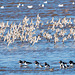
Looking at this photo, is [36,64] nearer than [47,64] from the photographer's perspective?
No

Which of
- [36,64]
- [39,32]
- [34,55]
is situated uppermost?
[39,32]

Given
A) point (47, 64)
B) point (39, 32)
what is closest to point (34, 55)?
point (47, 64)

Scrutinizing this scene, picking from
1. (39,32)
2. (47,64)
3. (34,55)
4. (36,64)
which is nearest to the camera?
(47,64)

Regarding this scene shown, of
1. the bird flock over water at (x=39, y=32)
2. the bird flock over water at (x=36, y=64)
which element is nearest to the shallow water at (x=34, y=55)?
the bird flock over water at (x=36, y=64)

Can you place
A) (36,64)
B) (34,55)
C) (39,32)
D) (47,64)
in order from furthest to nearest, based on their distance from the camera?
(39,32) < (34,55) < (36,64) < (47,64)

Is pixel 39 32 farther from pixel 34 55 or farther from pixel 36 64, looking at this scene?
pixel 36 64

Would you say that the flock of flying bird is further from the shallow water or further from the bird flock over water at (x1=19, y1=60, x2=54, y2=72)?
the shallow water

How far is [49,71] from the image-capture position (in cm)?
1054

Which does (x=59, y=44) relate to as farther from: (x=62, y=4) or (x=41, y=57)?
(x=62, y=4)

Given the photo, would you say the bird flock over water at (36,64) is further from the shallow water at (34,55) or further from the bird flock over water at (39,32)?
the bird flock over water at (39,32)

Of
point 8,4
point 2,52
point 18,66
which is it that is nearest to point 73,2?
point 8,4

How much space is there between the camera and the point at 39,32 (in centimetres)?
1575

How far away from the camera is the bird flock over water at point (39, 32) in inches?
565

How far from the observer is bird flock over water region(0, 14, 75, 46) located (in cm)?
1435
